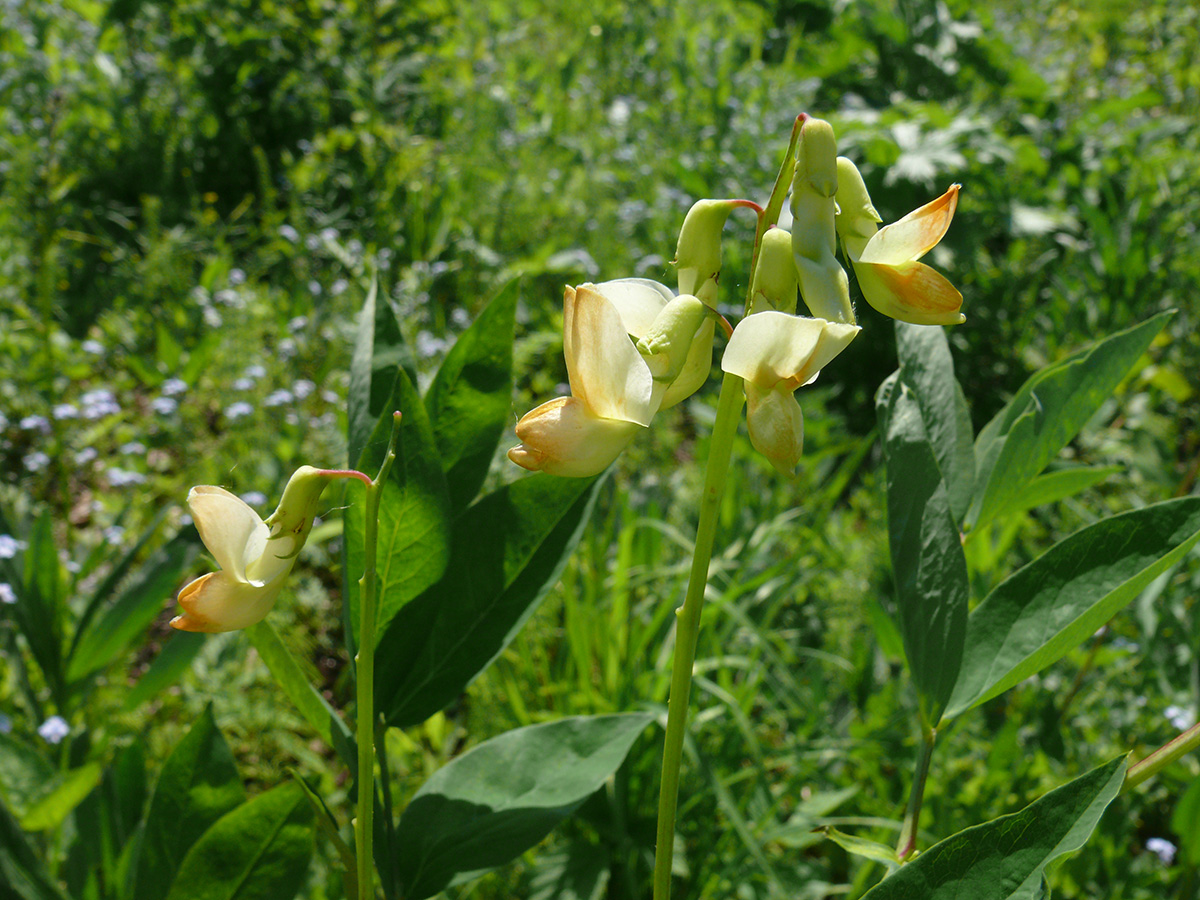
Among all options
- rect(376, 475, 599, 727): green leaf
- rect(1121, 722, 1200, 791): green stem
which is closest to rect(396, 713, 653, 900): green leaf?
rect(376, 475, 599, 727): green leaf

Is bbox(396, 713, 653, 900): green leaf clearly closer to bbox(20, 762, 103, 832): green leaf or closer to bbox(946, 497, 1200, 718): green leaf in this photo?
bbox(946, 497, 1200, 718): green leaf

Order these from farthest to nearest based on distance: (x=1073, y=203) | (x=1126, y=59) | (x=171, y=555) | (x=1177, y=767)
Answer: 1. (x=1126, y=59)
2. (x=1073, y=203)
3. (x=1177, y=767)
4. (x=171, y=555)

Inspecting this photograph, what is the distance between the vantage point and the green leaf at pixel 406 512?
0.49 metres

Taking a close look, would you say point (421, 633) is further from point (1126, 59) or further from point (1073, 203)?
point (1126, 59)

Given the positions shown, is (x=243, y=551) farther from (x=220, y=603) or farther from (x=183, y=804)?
(x=183, y=804)

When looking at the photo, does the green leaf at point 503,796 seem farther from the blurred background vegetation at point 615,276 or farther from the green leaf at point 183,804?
the blurred background vegetation at point 615,276

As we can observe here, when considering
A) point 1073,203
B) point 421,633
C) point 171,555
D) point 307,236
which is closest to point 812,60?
point 1073,203

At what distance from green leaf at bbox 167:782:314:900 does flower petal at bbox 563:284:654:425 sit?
12.4 inches

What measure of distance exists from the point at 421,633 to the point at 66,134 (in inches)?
133

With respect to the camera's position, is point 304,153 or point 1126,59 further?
point 1126,59

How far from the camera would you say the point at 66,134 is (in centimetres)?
Answer: 311

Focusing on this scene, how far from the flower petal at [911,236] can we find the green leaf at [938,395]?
14cm

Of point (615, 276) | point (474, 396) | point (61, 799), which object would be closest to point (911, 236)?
point (474, 396)

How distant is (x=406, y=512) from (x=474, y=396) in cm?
10
